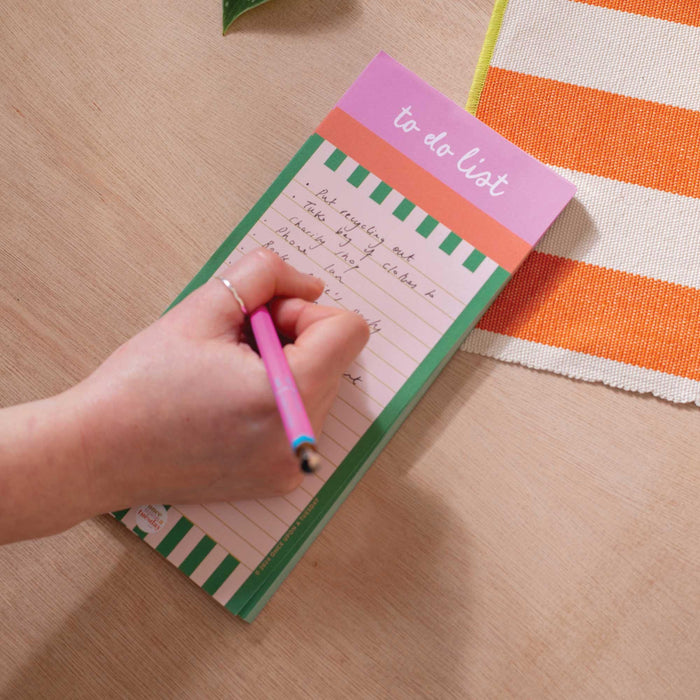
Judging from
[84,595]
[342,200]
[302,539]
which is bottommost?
[84,595]

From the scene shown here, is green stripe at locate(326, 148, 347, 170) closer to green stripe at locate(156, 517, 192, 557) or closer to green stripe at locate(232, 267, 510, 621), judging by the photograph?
green stripe at locate(232, 267, 510, 621)

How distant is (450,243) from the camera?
0.53 metres

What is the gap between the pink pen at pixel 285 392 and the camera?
0.37m

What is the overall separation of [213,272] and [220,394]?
151 mm

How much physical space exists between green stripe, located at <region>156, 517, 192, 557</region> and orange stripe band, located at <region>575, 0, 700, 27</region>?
0.58m

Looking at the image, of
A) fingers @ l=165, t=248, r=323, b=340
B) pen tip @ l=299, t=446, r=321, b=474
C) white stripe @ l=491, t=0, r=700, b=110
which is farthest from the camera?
white stripe @ l=491, t=0, r=700, b=110

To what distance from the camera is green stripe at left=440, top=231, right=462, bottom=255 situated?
528mm

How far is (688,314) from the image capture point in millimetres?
529

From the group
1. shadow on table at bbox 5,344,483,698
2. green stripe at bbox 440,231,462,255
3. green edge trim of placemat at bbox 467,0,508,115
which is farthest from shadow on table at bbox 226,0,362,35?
shadow on table at bbox 5,344,483,698

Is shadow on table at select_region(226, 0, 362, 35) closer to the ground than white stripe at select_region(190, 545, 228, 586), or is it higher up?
higher up

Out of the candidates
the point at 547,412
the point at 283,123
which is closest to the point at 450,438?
the point at 547,412

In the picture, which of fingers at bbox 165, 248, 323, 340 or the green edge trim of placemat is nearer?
fingers at bbox 165, 248, 323, 340

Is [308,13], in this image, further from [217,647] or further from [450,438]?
[217,647]

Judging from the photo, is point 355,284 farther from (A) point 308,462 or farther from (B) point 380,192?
(A) point 308,462
